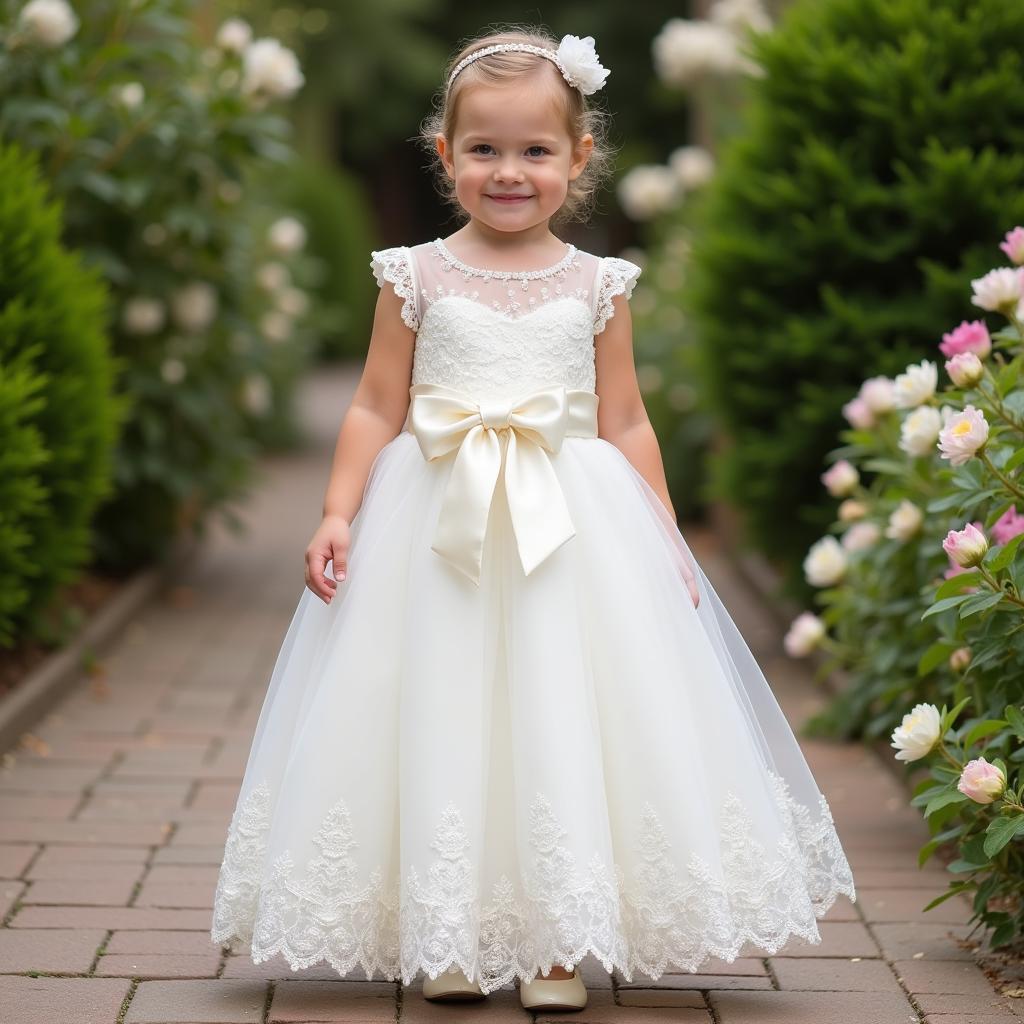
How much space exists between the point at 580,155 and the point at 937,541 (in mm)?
1629

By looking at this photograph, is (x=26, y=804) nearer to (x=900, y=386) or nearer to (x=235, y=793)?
(x=235, y=793)

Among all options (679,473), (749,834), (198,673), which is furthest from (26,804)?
(679,473)

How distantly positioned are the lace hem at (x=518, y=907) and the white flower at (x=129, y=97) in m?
4.36

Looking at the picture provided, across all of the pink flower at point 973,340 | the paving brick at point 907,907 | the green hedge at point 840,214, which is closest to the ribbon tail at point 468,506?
the pink flower at point 973,340

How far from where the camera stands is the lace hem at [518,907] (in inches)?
120

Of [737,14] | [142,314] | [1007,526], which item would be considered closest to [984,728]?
[1007,526]

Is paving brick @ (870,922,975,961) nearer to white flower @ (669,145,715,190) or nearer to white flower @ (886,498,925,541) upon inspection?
white flower @ (886,498,925,541)

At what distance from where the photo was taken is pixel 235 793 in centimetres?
489

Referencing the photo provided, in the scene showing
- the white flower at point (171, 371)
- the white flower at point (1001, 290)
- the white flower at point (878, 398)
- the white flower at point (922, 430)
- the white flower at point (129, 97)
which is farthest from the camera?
the white flower at point (171, 371)

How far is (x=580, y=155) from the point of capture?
3430mm

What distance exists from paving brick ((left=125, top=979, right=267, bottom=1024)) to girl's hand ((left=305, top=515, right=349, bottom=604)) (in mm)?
758

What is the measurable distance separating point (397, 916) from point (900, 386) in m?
1.82

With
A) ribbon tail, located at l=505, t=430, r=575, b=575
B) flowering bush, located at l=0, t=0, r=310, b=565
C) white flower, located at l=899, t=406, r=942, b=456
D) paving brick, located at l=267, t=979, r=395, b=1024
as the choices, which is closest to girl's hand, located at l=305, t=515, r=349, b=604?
ribbon tail, located at l=505, t=430, r=575, b=575

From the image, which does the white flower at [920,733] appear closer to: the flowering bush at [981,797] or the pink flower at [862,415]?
the flowering bush at [981,797]
